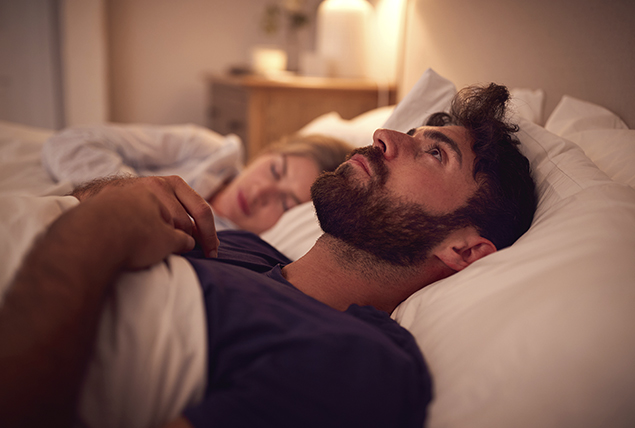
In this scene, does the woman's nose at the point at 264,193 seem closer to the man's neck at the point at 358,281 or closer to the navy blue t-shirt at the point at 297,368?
the man's neck at the point at 358,281

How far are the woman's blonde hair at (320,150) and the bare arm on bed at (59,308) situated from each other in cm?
96

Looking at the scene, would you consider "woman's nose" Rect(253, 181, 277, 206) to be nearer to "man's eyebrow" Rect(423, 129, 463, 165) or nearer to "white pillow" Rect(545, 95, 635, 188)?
"man's eyebrow" Rect(423, 129, 463, 165)

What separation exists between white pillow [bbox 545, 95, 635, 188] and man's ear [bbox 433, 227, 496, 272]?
25 cm

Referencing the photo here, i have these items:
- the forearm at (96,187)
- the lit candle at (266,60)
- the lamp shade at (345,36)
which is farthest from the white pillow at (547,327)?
the lit candle at (266,60)

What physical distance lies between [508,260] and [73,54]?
10.2 feet

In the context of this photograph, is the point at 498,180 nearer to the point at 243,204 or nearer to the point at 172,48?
the point at 243,204

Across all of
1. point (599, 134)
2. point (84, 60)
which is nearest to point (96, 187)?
point (599, 134)

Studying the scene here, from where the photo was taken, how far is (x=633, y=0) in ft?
2.69

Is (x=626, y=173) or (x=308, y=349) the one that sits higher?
(x=626, y=173)

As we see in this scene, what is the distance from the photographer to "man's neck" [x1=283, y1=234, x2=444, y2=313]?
763mm

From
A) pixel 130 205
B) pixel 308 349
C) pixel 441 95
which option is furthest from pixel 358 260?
pixel 441 95

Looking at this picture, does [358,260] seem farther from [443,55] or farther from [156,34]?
[156,34]

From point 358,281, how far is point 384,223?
0.12 m

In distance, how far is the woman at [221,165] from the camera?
140 centimetres
